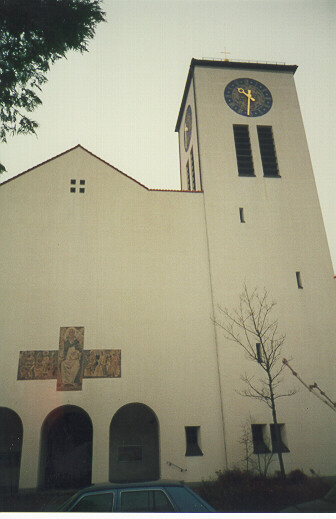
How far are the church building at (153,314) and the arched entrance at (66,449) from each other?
47 millimetres

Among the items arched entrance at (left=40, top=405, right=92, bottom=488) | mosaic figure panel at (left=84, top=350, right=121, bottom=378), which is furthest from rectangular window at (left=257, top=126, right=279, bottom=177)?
arched entrance at (left=40, top=405, right=92, bottom=488)

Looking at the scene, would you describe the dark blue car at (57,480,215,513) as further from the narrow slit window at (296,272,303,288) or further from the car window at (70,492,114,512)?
the narrow slit window at (296,272,303,288)

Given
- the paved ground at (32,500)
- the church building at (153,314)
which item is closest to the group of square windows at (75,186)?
the church building at (153,314)

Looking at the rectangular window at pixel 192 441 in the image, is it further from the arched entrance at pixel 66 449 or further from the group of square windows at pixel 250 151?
the group of square windows at pixel 250 151

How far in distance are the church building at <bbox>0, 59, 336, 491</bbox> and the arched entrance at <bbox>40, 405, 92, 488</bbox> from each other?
0.15ft

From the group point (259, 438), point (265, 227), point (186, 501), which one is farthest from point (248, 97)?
point (186, 501)

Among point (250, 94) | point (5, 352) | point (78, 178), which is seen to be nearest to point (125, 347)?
point (5, 352)

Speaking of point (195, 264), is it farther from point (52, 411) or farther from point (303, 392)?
point (52, 411)

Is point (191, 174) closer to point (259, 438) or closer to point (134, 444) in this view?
point (259, 438)

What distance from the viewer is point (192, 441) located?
12867mm

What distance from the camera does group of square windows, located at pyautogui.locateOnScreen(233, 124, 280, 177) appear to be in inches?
675

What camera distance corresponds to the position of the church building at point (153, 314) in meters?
12.6

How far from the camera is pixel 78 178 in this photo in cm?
1566

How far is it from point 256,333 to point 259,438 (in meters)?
→ 3.59
